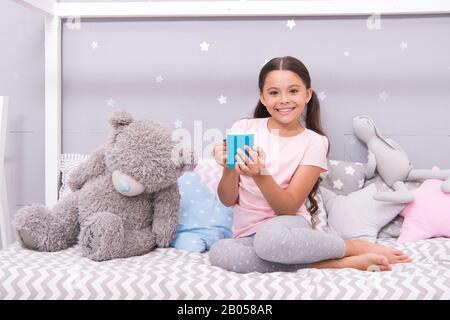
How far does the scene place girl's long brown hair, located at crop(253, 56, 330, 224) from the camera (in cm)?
114

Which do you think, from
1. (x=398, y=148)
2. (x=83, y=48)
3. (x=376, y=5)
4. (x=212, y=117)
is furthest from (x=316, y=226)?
(x=83, y=48)

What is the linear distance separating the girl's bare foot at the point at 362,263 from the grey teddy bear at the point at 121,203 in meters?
0.36

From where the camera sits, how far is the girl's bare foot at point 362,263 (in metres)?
0.93

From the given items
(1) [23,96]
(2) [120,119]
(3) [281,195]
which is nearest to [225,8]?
(2) [120,119]

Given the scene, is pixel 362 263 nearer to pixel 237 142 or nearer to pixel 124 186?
pixel 237 142

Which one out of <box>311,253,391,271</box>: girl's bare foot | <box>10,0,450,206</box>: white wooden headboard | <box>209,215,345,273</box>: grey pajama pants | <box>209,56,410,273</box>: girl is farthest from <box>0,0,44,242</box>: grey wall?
<box>311,253,391,271</box>: girl's bare foot

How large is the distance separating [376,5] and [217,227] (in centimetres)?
74

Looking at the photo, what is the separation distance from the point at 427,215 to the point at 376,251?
0.76 ft

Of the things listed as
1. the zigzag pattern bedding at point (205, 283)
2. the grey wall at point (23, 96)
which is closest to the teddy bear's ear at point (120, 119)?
the zigzag pattern bedding at point (205, 283)

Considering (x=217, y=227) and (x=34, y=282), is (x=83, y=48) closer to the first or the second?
(x=217, y=227)

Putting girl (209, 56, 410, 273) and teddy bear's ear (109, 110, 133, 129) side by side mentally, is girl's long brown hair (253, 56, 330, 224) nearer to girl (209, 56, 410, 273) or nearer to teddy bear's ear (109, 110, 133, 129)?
girl (209, 56, 410, 273)

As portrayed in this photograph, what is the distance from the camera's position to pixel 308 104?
133 cm

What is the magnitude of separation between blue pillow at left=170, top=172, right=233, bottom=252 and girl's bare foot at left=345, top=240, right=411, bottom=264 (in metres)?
0.31

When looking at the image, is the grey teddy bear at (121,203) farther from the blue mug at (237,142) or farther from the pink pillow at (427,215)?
the pink pillow at (427,215)
